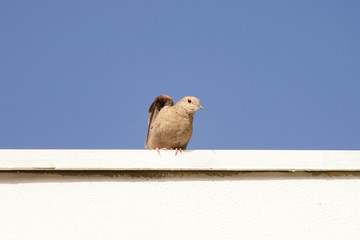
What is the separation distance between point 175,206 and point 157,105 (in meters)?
1.94

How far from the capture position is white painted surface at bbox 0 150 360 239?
2.36 metres

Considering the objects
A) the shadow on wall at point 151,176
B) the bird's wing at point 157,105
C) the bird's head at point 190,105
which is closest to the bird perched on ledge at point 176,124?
the bird's head at point 190,105

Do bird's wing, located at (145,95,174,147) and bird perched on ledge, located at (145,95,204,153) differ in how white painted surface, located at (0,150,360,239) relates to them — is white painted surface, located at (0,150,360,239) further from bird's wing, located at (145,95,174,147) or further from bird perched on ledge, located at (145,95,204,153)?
bird's wing, located at (145,95,174,147)

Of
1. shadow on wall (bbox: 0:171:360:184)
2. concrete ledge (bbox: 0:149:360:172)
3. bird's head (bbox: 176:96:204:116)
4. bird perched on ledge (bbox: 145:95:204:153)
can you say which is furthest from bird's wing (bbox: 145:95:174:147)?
shadow on wall (bbox: 0:171:360:184)

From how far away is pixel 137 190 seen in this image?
244 cm

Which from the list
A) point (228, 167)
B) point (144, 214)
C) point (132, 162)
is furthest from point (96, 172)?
point (228, 167)

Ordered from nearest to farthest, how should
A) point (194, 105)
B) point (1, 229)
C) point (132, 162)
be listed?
point (1, 229), point (132, 162), point (194, 105)

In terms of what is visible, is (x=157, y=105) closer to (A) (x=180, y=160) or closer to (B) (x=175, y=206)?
(A) (x=180, y=160)

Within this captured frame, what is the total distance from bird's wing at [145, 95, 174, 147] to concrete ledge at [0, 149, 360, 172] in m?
1.56

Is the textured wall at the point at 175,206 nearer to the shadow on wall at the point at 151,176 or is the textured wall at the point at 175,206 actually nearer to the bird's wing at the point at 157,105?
the shadow on wall at the point at 151,176

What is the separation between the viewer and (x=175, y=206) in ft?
7.96

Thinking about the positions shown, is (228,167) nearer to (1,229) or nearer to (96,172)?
(96,172)

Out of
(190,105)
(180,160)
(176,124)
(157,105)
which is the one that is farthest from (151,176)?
(157,105)

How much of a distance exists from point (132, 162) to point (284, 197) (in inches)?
41.5
